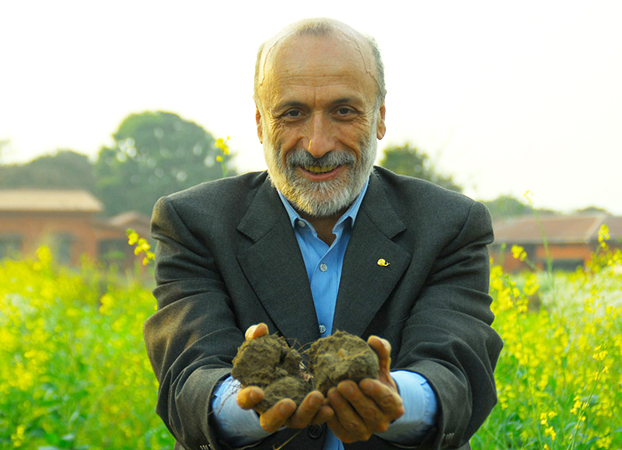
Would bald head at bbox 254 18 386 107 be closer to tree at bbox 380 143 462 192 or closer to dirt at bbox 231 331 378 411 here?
dirt at bbox 231 331 378 411

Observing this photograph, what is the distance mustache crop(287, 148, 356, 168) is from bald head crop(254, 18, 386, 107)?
31 cm

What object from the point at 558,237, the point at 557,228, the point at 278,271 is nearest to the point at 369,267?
the point at 278,271

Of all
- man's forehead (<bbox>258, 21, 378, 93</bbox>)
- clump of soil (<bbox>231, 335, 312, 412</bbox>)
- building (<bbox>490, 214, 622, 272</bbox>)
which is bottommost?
building (<bbox>490, 214, 622, 272</bbox>)

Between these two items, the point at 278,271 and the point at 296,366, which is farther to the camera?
the point at 278,271

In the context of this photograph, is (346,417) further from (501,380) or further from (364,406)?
(501,380)

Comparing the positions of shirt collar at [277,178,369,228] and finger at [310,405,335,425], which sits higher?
shirt collar at [277,178,369,228]

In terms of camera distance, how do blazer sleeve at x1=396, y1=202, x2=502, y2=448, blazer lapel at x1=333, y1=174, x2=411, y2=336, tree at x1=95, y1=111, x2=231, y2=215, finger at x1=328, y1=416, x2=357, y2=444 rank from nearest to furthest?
1. finger at x1=328, y1=416, x2=357, y2=444
2. blazer sleeve at x1=396, y1=202, x2=502, y2=448
3. blazer lapel at x1=333, y1=174, x2=411, y2=336
4. tree at x1=95, y1=111, x2=231, y2=215

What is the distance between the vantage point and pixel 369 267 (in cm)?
241

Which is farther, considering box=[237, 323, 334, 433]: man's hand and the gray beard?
the gray beard

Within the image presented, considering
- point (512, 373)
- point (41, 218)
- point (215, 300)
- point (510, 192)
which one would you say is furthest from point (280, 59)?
point (41, 218)

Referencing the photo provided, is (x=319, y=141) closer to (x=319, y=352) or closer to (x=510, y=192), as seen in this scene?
(x=319, y=352)

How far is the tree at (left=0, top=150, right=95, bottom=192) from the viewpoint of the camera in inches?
1953

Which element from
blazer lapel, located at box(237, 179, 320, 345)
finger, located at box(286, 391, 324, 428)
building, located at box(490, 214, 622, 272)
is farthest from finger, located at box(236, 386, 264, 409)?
building, located at box(490, 214, 622, 272)

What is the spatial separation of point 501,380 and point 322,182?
168 cm
